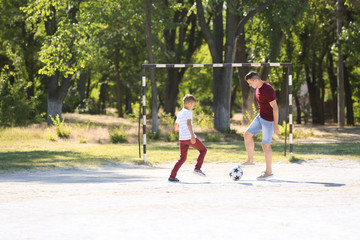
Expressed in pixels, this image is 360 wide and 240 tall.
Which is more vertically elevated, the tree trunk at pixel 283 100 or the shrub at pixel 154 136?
the tree trunk at pixel 283 100

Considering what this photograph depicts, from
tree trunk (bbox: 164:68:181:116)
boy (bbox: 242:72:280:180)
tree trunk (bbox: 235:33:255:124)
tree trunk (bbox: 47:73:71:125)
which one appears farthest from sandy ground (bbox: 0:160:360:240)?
tree trunk (bbox: 164:68:181:116)

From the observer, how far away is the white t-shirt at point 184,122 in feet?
32.1

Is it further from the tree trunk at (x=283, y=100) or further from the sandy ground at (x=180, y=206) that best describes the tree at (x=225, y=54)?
the sandy ground at (x=180, y=206)

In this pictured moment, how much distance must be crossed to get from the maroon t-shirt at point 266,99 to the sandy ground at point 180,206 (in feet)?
4.13

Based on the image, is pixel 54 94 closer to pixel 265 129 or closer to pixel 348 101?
pixel 265 129

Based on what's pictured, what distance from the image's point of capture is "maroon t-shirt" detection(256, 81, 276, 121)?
33.0 ft

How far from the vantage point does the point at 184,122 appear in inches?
387

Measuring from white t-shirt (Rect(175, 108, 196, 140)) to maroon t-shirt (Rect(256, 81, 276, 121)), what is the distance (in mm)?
1406

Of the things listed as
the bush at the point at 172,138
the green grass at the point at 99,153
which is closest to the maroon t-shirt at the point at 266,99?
the green grass at the point at 99,153

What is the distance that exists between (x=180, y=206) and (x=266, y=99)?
10.9 feet

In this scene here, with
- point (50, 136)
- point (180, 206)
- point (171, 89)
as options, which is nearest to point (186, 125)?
point (180, 206)

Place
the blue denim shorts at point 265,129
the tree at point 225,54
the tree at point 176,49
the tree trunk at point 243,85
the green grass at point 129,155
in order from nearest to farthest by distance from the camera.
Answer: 1. the blue denim shorts at point 265,129
2. the green grass at point 129,155
3. the tree at point 225,54
4. the tree trunk at point 243,85
5. the tree at point 176,49

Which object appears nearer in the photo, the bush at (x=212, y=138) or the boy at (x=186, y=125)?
the boy at (x=186, y=125)

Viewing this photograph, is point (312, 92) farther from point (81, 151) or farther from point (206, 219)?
point (206, 219)
